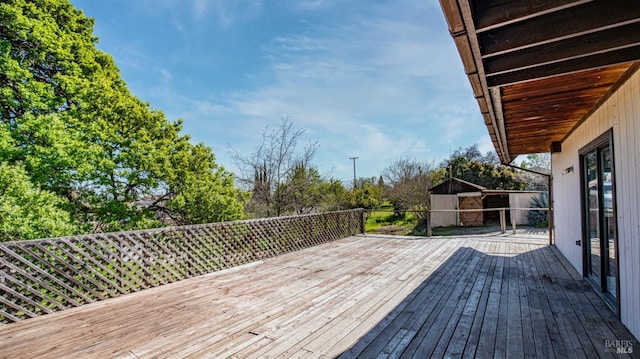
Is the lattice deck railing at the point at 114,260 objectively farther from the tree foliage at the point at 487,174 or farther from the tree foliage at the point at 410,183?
the tree foliage at the point at 487,174

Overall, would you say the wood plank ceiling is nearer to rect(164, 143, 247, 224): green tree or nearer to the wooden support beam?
the wooden support beam

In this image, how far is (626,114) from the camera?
248cm

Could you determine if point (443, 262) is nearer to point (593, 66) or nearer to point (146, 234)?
point (593, 66)

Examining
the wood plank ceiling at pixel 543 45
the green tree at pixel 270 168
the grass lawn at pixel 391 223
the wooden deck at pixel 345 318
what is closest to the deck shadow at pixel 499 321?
the wooden deck at pixel 345 318

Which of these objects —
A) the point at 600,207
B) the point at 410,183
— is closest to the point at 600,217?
the point at 600,207

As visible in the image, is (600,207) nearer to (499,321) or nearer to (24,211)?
(499,321)

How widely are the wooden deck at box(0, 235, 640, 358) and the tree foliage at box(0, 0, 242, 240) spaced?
4067mm

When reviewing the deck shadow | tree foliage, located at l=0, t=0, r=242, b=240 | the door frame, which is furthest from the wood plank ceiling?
tree foliage, located at l=0, t=0, r=242, b=240

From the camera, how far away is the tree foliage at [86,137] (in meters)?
6.25

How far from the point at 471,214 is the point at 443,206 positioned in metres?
1.32

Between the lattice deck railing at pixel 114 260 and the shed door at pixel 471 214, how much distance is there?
10819 millimetres

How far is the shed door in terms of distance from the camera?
45.1ft

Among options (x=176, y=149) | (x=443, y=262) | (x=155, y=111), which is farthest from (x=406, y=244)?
(x=155, y=111)

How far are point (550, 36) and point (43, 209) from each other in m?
7.72
